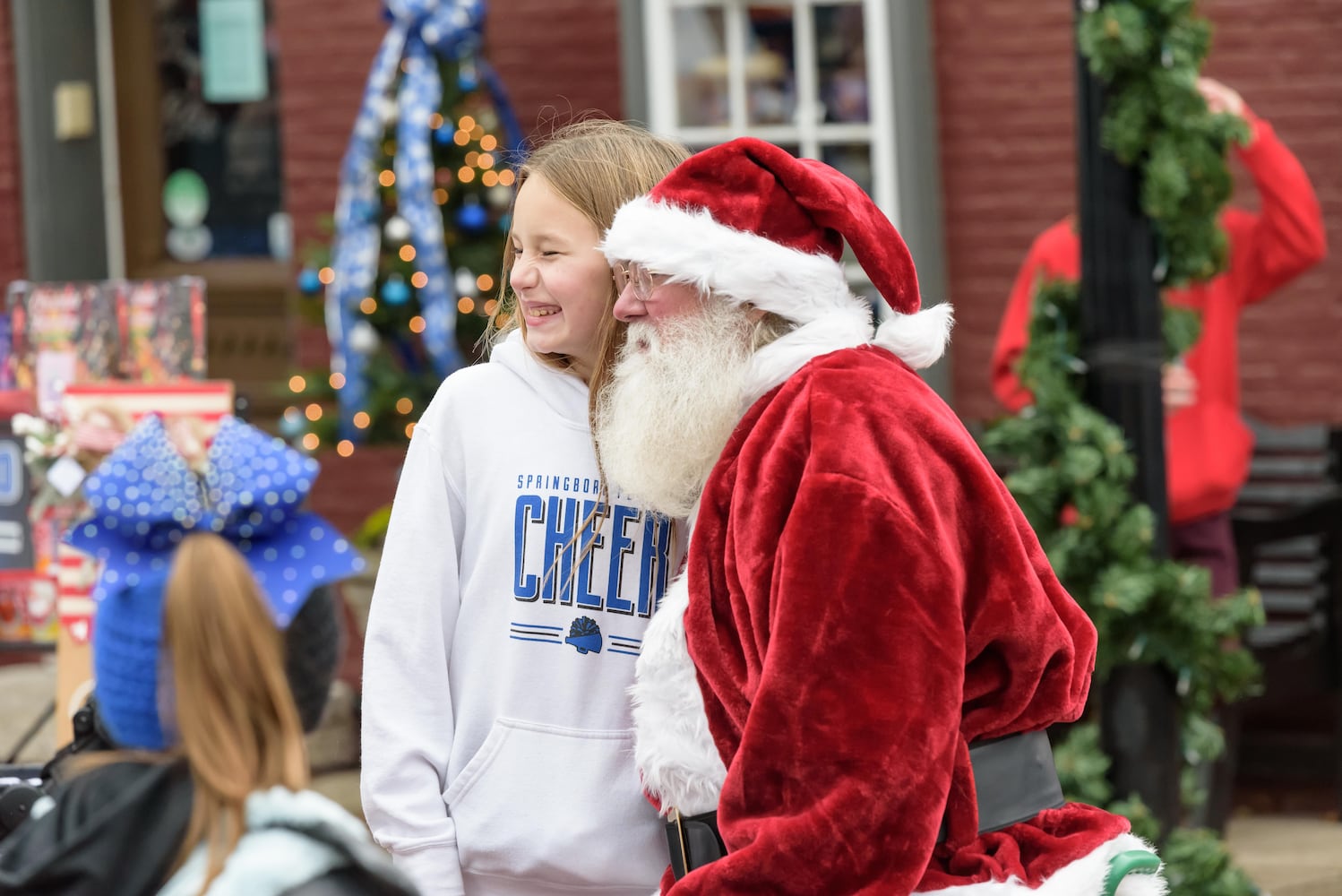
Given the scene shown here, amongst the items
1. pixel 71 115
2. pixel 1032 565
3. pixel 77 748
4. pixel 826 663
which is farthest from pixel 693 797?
pixel 71 115

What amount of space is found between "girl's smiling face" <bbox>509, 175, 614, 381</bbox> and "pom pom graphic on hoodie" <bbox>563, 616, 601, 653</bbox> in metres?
0.40

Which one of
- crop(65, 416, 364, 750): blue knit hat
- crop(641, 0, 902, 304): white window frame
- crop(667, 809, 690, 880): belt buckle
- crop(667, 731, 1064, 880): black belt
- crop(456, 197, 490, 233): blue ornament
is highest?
crop(641, 0, 902, 304): white window frame

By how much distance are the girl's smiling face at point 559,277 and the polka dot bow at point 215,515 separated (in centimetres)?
66

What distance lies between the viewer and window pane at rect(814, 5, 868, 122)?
630cm

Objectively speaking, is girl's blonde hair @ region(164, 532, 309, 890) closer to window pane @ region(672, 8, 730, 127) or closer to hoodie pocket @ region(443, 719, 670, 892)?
hoodie pocket @ region(443, 719, 670, 892)

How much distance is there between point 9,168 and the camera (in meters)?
7.39

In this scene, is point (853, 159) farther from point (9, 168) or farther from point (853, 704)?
point (853, 704)

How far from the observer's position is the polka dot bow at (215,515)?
1.79 metres

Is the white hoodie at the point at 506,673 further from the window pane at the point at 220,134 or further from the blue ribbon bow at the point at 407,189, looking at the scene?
the window pane at the point at 220,134

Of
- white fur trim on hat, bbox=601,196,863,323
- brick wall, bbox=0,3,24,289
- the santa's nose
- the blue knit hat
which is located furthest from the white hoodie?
brick wall, bbox=0,3,24,289

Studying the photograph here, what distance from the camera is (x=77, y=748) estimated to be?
7.06 ft

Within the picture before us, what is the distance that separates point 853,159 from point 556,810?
438 centimetres

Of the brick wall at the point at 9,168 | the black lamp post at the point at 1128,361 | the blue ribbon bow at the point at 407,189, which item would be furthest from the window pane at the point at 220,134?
the black lamp post at the point at 1128,361

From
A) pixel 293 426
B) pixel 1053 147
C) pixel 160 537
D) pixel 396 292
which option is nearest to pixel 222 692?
pixel 160 537
